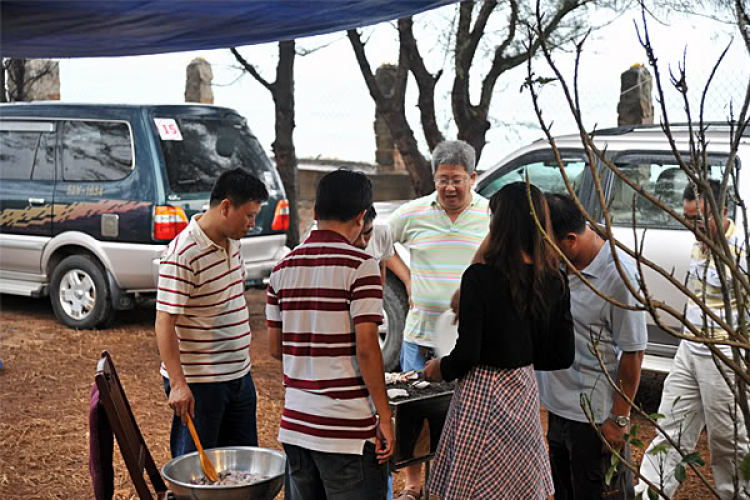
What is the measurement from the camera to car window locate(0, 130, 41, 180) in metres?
10.2

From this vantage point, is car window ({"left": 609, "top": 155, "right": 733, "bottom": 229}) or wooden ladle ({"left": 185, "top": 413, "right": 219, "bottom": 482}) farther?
car window ({"left": 609, "top": 155, "right": 733, "bottom": 229})

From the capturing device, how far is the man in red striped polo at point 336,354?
10.5 feet

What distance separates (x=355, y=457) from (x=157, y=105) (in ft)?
23.4

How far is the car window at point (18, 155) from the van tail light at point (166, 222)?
6.56ft

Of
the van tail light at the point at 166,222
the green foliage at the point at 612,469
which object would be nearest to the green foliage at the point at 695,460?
the green foliage at the point at 612,469

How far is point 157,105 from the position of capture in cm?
962

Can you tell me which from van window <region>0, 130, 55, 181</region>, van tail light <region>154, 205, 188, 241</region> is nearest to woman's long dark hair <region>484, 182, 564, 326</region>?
van tail light <region>154, 205, 188, 241</region>

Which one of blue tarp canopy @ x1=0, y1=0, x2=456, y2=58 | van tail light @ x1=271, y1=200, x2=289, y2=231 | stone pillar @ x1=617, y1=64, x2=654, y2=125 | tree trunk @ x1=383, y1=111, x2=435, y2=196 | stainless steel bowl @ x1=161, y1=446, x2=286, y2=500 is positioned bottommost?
stainless steel bowl @ x1=161, y1=446, x2=286, y2=500

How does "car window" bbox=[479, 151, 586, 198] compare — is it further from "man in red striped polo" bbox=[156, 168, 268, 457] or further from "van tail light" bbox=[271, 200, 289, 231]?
"man in red striped polo" bbox=[156, 168, 268, 457]

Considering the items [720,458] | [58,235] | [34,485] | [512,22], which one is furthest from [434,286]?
[58,235]

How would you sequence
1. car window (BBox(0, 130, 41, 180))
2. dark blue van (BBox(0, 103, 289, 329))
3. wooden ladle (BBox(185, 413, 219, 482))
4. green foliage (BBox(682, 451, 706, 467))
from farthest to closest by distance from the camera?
1. car window (BBox(0, 130, 41, 180))
2. dark blue van (BBox(0, 103, 289, 329))
3. wooden ladle (BBox(185, 413, 219, 482))
4. green foliage (BBox(682, 451, 706, 467))

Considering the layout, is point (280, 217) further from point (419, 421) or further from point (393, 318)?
point (419, 421)

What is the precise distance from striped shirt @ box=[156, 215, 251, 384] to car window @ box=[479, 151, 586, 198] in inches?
144

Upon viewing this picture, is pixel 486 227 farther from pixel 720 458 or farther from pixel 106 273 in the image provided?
pixel 106 273
